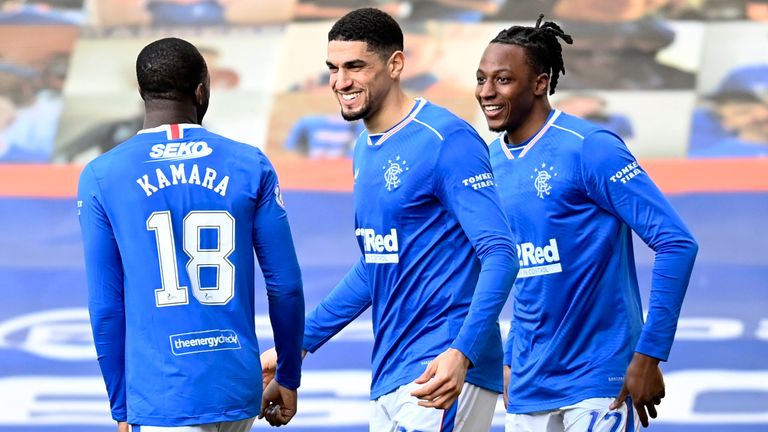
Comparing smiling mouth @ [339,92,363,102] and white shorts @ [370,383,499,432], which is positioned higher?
smiling mouth @ [339,92,363,102]

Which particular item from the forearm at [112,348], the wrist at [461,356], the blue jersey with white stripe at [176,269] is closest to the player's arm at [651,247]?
the wrist at [461,356]

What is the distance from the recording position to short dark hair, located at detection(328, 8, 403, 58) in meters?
3.71

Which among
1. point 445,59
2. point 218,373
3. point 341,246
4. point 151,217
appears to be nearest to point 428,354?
point 218,373

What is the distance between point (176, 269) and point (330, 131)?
4.40 metres

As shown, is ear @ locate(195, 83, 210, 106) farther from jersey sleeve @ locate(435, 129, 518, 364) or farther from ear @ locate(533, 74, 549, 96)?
ear @ locate(533, 74, 549, 96)

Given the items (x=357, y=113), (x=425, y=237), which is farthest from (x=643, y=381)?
(x=357, y=113)

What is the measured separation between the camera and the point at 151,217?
3.27 metres

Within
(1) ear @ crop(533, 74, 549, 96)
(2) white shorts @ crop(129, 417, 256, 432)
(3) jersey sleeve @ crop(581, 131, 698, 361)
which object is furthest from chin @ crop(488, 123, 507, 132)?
(2) white shorts @ crop(129, 417, 256, 432)

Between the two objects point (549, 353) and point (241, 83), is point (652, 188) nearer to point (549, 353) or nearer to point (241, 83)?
point (549, 353)

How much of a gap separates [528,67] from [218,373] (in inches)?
62.8

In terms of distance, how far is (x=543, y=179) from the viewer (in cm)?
405

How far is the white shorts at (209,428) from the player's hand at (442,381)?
1.65 feet

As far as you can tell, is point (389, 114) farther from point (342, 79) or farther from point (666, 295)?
point (666, 295)

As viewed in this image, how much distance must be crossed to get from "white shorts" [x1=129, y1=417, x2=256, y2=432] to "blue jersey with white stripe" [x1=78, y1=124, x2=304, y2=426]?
2cm
